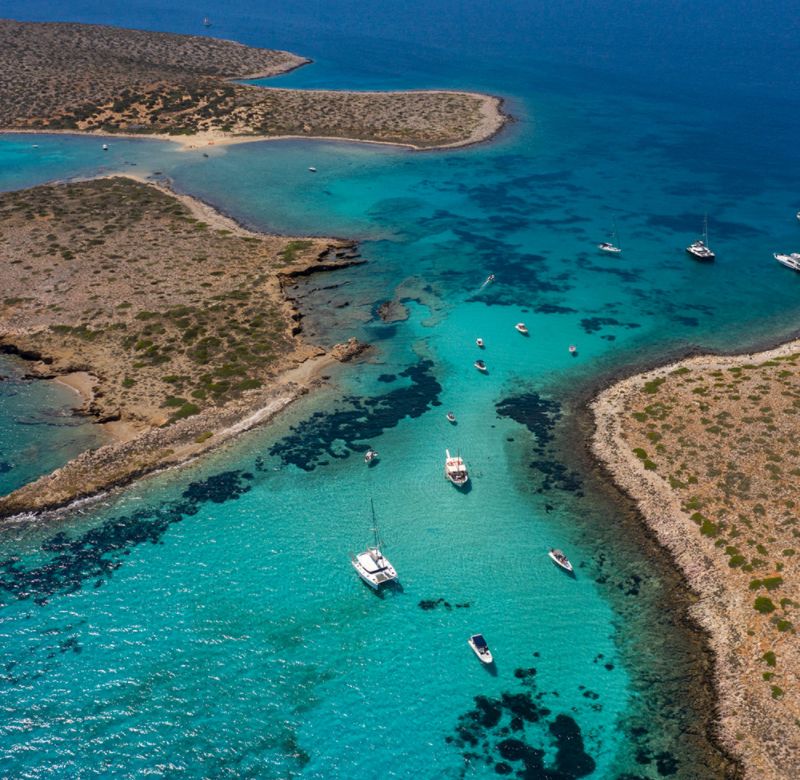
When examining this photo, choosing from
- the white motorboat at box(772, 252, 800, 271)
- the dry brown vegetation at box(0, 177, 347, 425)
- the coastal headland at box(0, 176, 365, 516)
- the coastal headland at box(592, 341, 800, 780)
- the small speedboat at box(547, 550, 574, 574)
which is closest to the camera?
the coastal headland at box(592, 341, 800, 780)

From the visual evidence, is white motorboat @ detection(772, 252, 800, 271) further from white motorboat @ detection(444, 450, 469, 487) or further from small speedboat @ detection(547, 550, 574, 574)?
small speedboat @ detection(547, 550, 574, 574)

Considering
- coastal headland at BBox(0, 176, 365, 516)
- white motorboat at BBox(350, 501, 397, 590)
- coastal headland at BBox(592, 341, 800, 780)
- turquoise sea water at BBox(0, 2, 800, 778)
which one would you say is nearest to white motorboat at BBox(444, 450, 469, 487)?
turquoise sea water at BBox(0, 2, 800, 778)

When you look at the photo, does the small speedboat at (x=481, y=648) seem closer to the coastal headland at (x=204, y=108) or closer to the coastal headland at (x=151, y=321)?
the coastal headland at (x=151, y=321)

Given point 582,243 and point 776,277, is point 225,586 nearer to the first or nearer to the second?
point 582,243

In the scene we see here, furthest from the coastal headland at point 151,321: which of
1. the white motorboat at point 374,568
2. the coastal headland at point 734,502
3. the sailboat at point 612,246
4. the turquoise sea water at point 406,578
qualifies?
the sailboat at point 612,246

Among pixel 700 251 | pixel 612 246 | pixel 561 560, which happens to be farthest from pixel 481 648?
pixel 700 251

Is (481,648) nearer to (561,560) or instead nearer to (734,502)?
(561,560)
